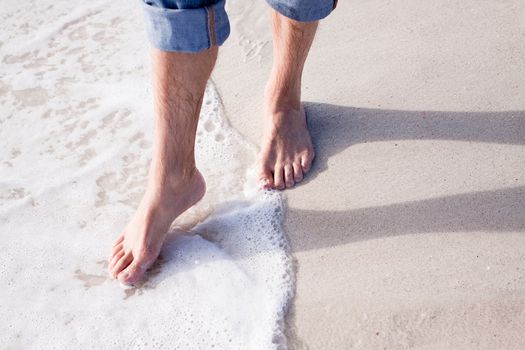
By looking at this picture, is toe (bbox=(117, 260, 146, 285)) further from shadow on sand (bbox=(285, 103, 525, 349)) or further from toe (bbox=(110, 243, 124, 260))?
shadow on sand (bbox=(285, 103, 525, 349))

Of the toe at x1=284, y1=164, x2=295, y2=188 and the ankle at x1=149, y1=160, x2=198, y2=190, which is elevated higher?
the ankle at x1=149, y1=160, x2=198, y2=190

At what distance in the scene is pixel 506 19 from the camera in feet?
7.47

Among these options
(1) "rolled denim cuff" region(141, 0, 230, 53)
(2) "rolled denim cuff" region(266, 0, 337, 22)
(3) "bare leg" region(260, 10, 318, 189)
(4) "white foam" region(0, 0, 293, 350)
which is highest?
(1) "rolled denim cuff" region(141, 0, 230, 53)

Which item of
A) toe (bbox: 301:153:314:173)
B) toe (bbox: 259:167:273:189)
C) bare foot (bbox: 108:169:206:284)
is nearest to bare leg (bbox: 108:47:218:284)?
bare foot (bbox: 108:169:206:284)

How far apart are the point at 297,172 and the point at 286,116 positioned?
0.20m

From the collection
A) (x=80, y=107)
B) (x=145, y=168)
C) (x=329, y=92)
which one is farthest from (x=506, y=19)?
(x=80, y=107)

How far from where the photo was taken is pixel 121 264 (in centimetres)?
165

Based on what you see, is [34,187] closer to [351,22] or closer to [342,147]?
[342,147]

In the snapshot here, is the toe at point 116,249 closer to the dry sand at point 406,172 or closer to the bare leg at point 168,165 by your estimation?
the bare leg at point 168,165

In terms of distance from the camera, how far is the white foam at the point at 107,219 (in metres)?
1.57

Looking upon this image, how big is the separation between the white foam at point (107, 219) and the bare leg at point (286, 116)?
0.29 feet

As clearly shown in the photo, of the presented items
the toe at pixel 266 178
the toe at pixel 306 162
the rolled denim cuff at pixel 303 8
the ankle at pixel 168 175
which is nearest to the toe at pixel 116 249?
the ankle at pixel 168 175

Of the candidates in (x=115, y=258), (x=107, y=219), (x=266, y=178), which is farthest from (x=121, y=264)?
(x=266, y=178)

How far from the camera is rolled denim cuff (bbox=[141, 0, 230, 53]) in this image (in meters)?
1.28
